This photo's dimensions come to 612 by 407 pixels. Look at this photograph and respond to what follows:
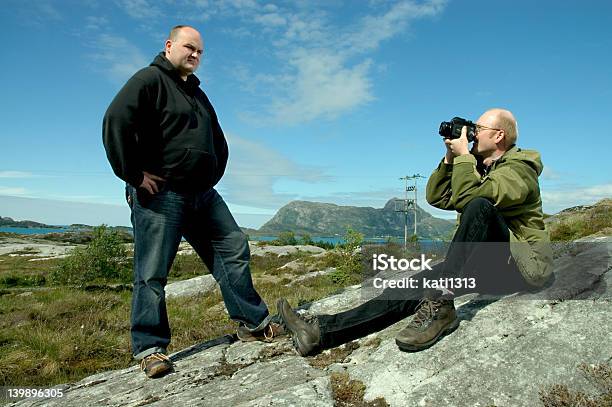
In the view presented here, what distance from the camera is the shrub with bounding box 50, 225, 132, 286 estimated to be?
26.7 meters

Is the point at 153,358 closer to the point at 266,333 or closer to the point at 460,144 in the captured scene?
the point at 266,333

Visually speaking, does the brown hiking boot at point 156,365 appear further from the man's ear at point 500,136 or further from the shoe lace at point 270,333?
the man's ear at point 500,136

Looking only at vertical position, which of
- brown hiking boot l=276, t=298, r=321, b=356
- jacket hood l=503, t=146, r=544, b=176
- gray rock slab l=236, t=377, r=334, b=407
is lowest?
gray rock slab l=236, t=377, r=334, b=407

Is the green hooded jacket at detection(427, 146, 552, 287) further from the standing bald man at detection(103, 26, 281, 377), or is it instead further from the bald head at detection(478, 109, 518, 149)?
the standing bald man at detection(103, 26, 281, 377)

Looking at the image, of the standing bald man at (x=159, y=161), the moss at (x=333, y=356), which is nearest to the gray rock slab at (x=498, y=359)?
the moss at (x=333, y=356)

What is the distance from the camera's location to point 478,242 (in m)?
3.85

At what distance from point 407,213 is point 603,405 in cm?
6339

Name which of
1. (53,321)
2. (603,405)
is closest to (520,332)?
(603,405)

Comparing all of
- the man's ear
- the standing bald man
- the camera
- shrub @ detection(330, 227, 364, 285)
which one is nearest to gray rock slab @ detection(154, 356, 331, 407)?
the standing bald man

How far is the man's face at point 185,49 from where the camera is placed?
14.7 ft

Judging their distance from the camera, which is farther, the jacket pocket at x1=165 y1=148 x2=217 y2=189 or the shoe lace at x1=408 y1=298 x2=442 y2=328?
the jacket pocket at x1=165 y1=148 x2=217 y2=189

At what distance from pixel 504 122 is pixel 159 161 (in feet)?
11.2

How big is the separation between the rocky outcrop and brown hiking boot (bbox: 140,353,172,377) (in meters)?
0.08

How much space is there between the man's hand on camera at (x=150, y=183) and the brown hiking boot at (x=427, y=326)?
2684 mm
